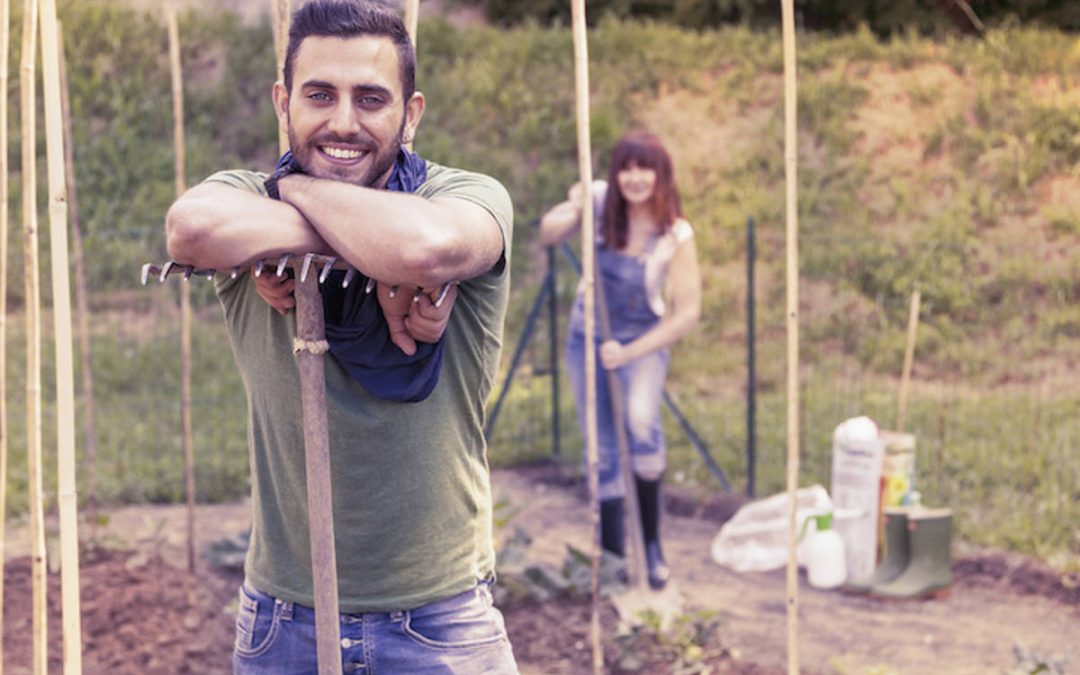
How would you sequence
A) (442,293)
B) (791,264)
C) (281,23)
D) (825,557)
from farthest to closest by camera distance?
(825,557)
(791,264)
(281,23)
(442,293)

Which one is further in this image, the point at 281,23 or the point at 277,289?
the point at 281,23

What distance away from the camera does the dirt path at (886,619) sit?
4438 mm

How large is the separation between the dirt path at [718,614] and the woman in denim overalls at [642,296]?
1.56 feet

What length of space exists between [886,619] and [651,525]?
88 cm

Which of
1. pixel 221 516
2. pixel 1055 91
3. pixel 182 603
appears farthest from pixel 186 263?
pixel 1055 91

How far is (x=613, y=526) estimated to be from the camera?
518 centimetres

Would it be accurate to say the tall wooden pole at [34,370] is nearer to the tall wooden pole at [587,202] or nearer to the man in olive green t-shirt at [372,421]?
the man in olive green t-shirt at [372,421]

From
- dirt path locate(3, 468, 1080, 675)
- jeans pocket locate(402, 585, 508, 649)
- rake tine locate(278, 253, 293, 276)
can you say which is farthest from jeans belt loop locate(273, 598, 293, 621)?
dirt path locate(3, 468, 1080, 675)

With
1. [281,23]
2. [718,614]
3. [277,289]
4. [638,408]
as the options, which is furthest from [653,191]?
[277,289]

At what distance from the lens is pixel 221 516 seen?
240 inches

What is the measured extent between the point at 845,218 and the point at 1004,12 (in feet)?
12.4

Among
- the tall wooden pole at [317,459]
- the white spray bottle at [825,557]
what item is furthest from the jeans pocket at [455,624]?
the white spray bottle at [825,557]

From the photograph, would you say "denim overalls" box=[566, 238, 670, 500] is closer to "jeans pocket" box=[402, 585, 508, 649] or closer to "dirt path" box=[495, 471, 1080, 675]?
"dirt path" box=[495, 471, 1080, 675]

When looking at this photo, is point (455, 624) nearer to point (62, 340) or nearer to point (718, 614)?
point (62, 340)
